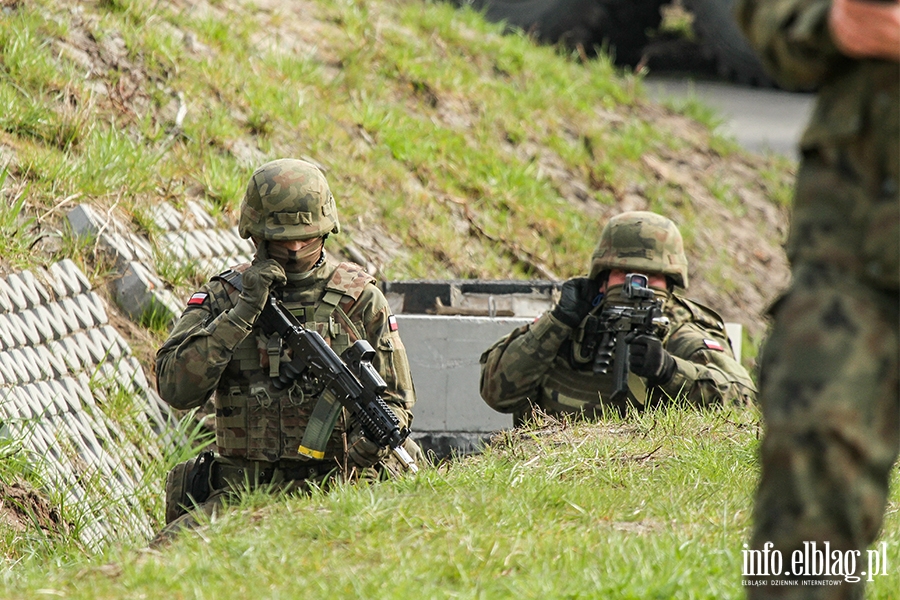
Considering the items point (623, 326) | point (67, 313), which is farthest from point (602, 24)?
point (67, 313)

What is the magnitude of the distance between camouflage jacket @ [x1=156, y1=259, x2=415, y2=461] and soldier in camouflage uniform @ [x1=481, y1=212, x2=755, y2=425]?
0.79 metres

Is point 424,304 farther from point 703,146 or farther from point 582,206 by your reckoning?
point 703,146

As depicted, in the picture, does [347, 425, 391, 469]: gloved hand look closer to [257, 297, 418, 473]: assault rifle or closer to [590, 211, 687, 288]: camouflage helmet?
[257, 297, 418, 473]: assault rifle

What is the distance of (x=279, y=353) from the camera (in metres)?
4.80

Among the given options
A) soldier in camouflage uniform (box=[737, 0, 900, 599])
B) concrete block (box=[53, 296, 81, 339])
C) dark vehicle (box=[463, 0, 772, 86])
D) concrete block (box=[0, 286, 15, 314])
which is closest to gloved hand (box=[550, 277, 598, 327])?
concrete block (box=[53, 296, 81, 339])

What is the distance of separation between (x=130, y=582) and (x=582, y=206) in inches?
299

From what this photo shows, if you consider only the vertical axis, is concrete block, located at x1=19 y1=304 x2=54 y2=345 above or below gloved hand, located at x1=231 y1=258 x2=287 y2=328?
below

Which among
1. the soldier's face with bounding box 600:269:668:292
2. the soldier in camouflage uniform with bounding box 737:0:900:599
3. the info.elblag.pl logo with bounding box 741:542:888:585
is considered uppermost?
the soldier in camouflage uniform with bounding box 737:0:900:599

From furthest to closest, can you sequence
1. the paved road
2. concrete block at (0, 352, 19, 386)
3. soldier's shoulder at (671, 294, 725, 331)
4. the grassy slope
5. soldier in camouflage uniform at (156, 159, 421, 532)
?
the paved road
the grassy slope
soldier's shoulder at (671, 294, 725, 331)
concrete block at (0, 352, 19, 386)
soldier in camouflage uniform at (156, 159, 421, 532)

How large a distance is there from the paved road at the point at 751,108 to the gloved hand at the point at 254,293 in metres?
8.61

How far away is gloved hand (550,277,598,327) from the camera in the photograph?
17.8ft

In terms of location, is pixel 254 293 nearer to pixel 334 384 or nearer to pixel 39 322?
pixel 334 384

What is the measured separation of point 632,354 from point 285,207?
1.69m

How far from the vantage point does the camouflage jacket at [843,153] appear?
7.82 feet
